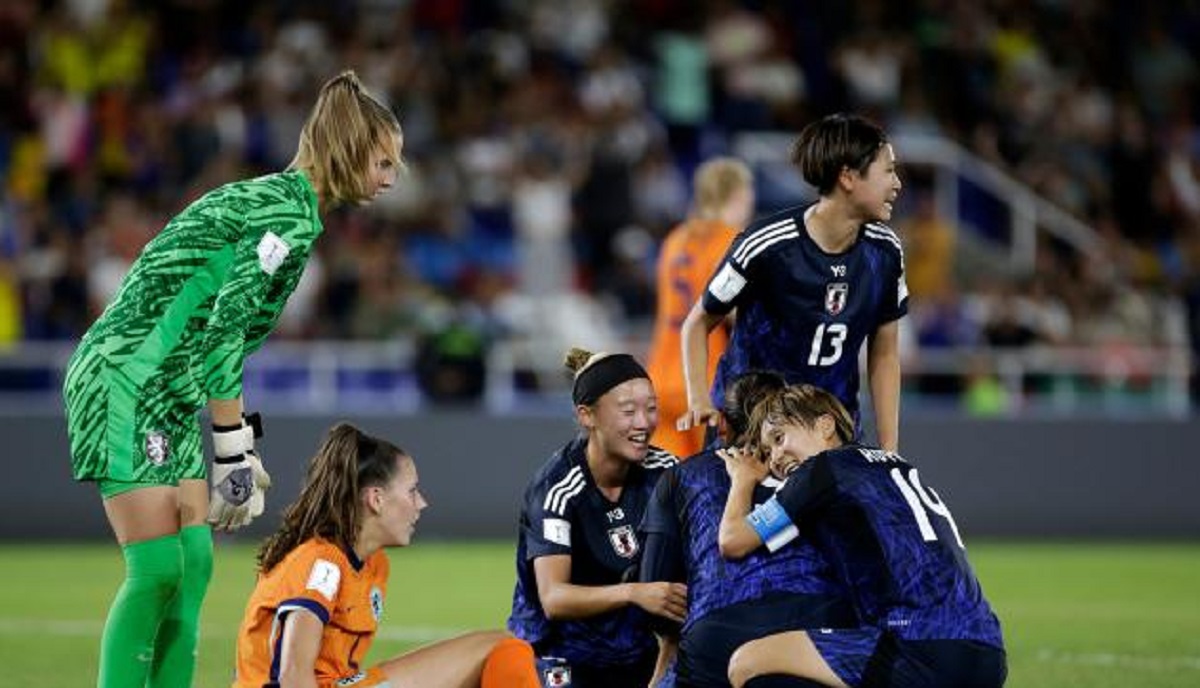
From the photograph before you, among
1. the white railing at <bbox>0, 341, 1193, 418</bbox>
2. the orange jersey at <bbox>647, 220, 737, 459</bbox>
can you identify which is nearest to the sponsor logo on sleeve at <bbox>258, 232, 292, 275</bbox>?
the orange jersey at <bbox>647, 220, 737, 459</bbox>

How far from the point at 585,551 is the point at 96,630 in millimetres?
4270

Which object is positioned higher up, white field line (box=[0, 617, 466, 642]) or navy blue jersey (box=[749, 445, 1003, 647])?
navy blue jersey (box=[749, 445, 1003, 647])

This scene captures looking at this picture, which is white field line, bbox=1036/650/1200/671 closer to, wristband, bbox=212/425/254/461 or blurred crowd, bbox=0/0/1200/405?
wristband, bbox=212/425/254/461

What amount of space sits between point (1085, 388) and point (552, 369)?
434 cm

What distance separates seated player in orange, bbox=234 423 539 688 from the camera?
6.24 m

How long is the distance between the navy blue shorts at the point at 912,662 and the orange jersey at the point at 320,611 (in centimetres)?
139

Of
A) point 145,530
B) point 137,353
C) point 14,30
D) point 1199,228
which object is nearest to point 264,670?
point 145,530

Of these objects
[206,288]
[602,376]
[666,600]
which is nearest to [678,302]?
[602,376]

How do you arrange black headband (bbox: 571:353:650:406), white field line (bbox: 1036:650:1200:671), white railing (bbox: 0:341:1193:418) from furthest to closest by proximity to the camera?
white railing (bbox: 0:341:1193:418) → white field line (bbox: 1036:650:1200:671) → black headband (bbox: 571:353:650:406)

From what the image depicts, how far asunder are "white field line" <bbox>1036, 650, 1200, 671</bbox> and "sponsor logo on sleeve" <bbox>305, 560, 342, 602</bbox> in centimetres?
435

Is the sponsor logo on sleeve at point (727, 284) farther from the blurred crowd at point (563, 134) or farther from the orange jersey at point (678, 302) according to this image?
the blurred crowd at point (563, 134)

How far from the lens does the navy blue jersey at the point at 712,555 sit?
6480 millimetres

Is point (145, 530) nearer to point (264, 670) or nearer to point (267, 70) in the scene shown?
point (264, 670)

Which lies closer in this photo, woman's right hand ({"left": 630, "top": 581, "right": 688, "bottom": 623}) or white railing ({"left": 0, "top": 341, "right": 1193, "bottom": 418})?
woman's right hand ({"left": 630, "top": 581, "right": 688, "bottom": 623})
